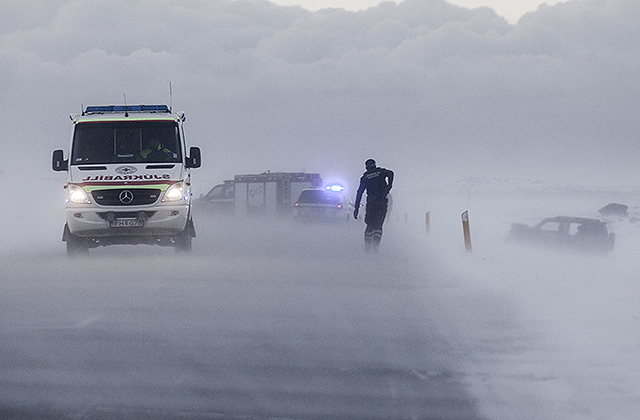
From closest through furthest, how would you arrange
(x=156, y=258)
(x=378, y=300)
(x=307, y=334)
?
(x=307, y=334), (x=378, y=300), (x=156, y=258)

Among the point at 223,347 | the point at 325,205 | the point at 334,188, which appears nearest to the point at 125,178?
the point at 223,347

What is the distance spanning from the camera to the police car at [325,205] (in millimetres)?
26125

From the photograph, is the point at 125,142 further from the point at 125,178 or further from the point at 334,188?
the point at 334,188

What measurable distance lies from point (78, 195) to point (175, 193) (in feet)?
5.39

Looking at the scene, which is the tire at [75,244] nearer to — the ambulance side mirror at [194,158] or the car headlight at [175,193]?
the car headlight at [175,193]

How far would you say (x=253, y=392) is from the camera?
4.64m

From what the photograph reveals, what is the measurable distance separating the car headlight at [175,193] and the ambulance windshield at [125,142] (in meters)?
0.47

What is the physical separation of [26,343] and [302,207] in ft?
67.4

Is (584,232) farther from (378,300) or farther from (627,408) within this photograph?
(627,408)

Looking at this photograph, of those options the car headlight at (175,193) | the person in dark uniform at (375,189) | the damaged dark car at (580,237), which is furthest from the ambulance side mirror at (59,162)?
the damaged dark car at (580,237)

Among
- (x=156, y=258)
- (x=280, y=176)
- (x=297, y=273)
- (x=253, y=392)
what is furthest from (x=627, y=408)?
(x=280, y=176)

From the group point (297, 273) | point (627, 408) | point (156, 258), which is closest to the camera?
point (627, 408)

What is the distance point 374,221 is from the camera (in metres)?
15.1

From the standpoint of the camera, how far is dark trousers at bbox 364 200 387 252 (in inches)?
587
